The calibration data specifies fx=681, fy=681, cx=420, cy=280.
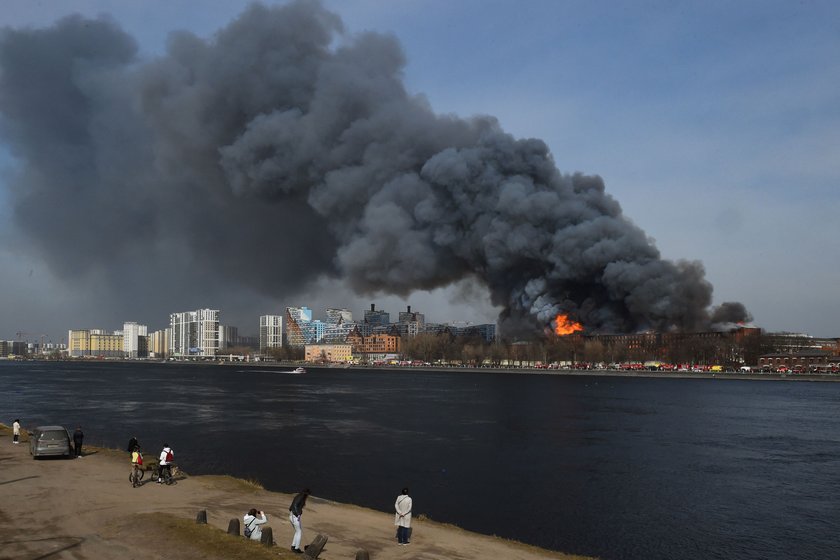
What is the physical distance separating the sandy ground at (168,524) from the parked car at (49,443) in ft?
5.06

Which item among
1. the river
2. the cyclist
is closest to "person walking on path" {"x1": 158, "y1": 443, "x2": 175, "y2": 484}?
the cyclist

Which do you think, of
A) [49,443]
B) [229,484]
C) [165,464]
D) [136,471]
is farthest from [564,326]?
[136,471]

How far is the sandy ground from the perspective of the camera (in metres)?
14.1

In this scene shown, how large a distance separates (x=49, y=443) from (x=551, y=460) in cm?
2337

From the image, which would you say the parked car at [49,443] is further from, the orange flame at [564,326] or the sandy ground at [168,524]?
the orange flame at [564,326]

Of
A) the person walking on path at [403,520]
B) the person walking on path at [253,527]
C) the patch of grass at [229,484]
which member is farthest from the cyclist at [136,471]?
the person walking on path at [403,520]

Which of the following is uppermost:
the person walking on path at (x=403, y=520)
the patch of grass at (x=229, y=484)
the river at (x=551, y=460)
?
the person walking on path at (x=403, y=520)

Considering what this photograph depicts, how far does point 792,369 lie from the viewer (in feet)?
445

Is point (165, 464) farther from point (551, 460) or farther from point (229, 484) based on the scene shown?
point (551, 460)

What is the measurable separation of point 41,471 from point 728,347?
5417 inches

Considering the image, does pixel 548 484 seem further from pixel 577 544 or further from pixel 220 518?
pixel 220 518

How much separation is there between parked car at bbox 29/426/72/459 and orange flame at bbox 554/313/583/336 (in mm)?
104869

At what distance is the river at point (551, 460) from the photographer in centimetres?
2288

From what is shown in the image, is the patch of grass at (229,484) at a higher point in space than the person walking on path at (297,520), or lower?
lower
